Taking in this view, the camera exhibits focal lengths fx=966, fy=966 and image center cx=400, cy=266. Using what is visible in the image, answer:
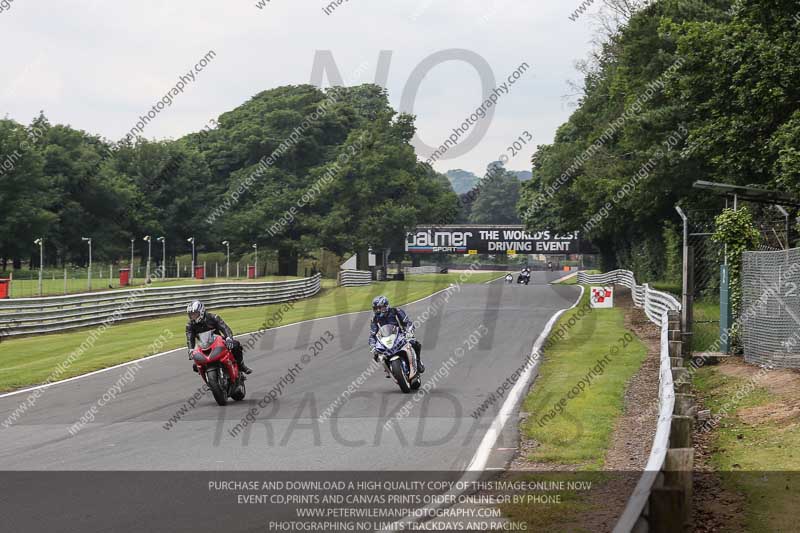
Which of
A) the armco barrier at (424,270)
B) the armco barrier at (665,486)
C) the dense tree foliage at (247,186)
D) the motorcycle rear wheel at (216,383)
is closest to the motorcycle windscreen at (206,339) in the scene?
the motorcycle rear wheel at (216,383)

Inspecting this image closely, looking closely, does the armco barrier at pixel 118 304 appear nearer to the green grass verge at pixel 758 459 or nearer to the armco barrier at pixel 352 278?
the armco barrier at pixel 352 278

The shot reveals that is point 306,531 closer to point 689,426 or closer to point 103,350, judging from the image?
point 689,426

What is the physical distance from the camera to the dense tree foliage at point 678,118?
26.3m

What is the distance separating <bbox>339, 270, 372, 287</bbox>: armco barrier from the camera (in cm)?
6419

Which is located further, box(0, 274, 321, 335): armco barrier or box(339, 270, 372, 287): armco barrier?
box(339, 270, 372, 287): armco barrier

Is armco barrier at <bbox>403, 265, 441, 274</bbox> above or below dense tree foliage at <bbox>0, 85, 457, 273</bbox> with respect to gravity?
below

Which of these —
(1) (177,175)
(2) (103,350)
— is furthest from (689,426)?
(1) (177,175)

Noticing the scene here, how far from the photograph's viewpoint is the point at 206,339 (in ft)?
46.1

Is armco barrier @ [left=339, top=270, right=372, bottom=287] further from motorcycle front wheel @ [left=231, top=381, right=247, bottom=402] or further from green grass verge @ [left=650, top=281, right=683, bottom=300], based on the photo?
motorcycle front wheel @ [left=231, top=381, right=247, bottom=402]

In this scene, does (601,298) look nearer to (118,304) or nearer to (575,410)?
(118,304)

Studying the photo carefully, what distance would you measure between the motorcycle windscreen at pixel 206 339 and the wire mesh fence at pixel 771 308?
8.65 m

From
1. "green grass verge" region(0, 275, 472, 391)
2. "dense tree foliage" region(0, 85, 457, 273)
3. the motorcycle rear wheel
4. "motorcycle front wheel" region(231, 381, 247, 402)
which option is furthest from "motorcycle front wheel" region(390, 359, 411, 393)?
"dense tree foliage" region(0, 85, 457, 273)

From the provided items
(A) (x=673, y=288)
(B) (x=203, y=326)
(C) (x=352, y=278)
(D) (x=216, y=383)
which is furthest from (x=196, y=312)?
(C) (x=352, y=278)

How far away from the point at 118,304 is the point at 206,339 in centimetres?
1899
